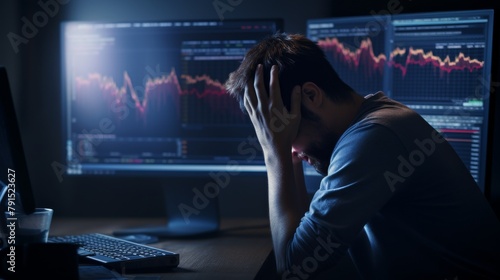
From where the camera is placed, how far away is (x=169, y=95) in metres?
1.74

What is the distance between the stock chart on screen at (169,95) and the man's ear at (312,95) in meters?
0.38

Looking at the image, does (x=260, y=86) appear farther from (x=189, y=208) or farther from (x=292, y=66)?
(x=189, y=208)

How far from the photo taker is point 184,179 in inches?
68.7

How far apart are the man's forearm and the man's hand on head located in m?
0.03

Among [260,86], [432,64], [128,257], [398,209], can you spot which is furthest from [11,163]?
[432,64]

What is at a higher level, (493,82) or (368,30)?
(368,30)

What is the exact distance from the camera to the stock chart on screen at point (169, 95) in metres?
1.73

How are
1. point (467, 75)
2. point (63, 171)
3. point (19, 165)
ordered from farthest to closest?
point (63, 171) < point (467, 75) < point (19, 165)

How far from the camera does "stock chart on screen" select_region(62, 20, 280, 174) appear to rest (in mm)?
1727

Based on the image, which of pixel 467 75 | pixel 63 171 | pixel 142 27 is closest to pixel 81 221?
pixel 63 171

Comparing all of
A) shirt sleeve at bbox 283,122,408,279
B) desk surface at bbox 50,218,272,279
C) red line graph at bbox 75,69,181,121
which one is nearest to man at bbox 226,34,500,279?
shirt sleeve at bbox 283,122,408,279

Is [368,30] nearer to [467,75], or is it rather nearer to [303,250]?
[467,75]

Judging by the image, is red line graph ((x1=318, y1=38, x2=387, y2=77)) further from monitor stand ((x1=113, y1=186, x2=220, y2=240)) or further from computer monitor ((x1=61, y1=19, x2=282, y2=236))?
monitor stand ((x1=113, y1=186, x2=220, y2=240))

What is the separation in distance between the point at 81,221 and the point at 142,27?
62cm
